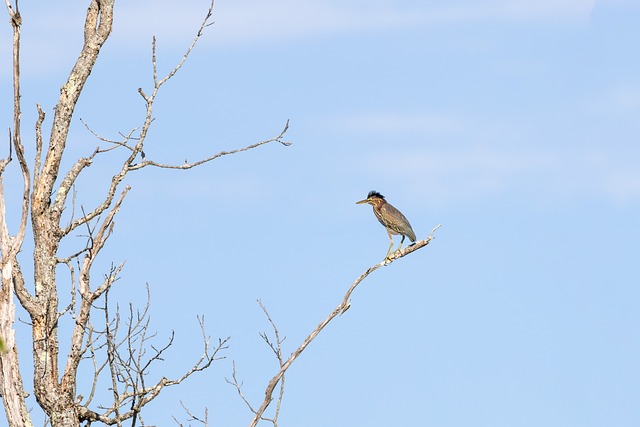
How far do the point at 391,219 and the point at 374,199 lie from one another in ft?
2.70

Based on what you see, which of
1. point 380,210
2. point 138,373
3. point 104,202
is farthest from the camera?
point 380,210

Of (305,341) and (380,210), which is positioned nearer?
A: (305,341)

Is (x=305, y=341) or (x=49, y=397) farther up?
(x=305, y=341)

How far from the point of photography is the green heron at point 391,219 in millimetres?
15797

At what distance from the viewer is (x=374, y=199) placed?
16656mm

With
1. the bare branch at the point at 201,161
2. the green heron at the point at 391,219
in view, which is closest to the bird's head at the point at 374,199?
the green heron at the point at 391,219

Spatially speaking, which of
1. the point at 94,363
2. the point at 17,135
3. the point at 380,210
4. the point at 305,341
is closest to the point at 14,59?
the point at 17,135

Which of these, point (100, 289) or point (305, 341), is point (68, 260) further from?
point (305, 341)

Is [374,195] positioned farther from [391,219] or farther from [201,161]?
[201,161]

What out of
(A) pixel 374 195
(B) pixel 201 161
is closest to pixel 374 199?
(A) pixel 374 195

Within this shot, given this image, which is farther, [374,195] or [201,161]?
[374,195]

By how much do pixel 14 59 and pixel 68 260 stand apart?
2224 mm

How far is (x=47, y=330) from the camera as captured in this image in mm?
10055

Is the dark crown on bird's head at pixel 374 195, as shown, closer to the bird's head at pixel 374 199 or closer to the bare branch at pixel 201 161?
the bird's head at pixel 374 199
